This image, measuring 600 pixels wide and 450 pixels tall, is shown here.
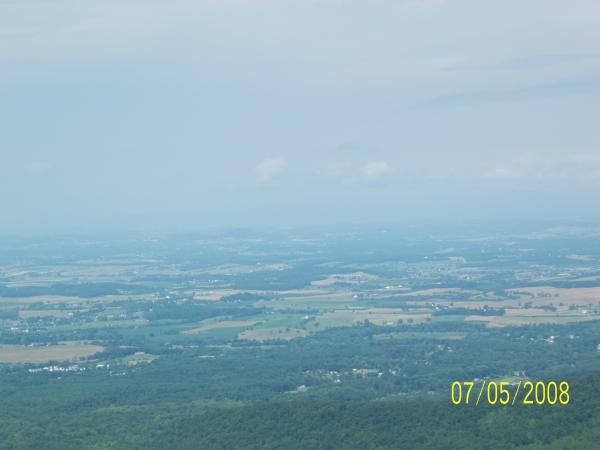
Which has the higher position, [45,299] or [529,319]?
[45,299]

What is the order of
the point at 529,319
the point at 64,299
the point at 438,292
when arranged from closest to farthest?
the point at 529,319
the point at 438,292
the point at 64,299

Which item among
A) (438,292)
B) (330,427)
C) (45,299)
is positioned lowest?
(330,427)

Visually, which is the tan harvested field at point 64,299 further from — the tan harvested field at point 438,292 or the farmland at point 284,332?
the tan harvested field at point 438,292

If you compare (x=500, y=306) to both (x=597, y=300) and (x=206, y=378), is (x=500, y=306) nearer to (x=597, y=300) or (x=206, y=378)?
(x=597, y=300)

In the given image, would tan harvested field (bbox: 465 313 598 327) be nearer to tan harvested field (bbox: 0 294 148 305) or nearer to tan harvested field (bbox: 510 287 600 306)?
tan harvested field (bbox: 510 287 600 306)

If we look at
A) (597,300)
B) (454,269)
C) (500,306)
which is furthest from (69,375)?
(454,269)

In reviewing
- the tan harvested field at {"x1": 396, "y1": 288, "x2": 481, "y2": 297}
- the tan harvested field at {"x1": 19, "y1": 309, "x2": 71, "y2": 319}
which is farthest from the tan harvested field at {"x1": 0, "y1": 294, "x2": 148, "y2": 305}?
the tan harvested field at {"x1": 396, "y1": 288, "x2": 481, "y2": 297}

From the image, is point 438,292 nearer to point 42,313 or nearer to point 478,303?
point 478,303

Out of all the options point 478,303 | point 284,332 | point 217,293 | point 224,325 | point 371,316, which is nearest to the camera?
point 284,332

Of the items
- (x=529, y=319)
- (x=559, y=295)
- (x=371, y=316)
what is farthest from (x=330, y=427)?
(x=559, y=295)
